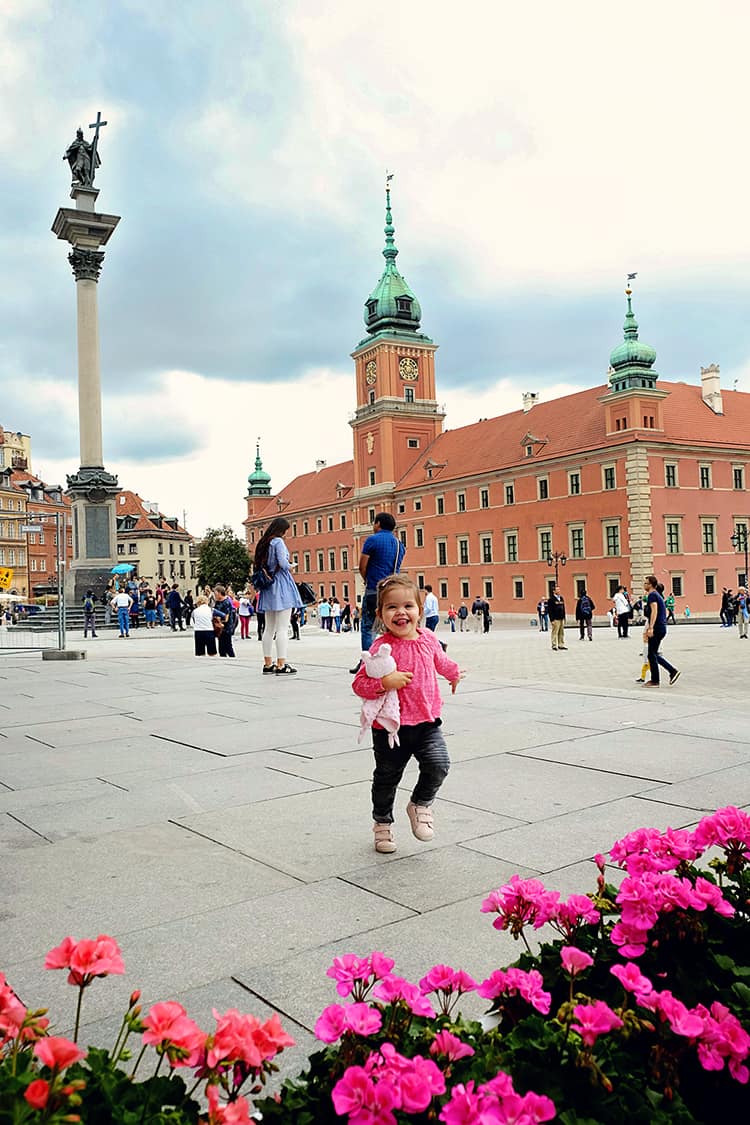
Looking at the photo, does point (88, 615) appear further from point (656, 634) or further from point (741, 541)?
point (741, 541)

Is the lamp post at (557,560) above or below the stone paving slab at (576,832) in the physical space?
above

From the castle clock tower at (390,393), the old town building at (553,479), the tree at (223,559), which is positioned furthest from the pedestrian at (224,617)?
the tree at (223,559)

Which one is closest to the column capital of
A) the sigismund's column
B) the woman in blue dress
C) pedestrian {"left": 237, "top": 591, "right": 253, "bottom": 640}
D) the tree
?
the sigismund's column

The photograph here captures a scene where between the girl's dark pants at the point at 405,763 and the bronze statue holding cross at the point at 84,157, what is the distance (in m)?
35.0

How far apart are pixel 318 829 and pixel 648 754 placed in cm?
293

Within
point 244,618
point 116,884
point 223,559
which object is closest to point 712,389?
point 244,618

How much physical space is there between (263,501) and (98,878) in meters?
119

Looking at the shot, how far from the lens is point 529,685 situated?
1173 cm

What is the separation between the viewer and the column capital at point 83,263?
3366 cm

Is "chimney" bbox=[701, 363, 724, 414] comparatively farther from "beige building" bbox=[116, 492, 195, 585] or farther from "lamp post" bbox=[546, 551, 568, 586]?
"beige building" bbox=[116, 492, 195, 585]

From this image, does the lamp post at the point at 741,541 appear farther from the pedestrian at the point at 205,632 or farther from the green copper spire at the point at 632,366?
the pedestrian at the point at 205,632

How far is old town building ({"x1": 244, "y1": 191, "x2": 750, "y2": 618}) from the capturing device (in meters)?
56.9

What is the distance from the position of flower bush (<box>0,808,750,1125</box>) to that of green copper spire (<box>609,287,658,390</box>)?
59.2 metres

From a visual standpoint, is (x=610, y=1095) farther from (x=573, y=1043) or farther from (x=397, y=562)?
(x=397, y=562)
